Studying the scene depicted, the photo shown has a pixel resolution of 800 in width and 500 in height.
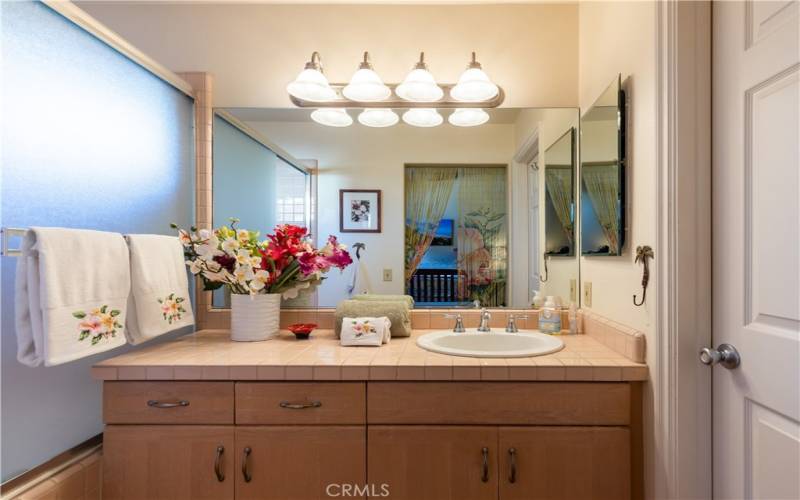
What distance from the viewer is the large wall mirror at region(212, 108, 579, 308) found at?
5.45 feet

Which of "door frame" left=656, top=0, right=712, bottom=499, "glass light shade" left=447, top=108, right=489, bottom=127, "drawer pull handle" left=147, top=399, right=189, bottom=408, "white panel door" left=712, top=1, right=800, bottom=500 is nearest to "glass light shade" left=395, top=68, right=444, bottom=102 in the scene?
"glass light shade" left=447, top=108, right=489, bottom=127

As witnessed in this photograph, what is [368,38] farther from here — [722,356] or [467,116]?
[722,356]

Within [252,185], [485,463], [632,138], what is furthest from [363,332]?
[632,138]

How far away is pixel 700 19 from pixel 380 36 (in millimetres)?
1192

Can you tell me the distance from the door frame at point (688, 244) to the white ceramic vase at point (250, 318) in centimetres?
134

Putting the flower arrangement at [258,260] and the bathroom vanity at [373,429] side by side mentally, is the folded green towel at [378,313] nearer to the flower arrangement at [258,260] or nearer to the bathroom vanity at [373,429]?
the flower arrangement at [258,260]

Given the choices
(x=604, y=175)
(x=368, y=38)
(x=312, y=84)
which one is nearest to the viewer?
(x=604, y=175)

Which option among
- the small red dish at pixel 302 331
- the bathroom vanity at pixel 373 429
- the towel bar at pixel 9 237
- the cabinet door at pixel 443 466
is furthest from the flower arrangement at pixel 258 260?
the cabinet door at pixel 443 466

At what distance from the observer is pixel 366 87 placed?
1.60 metres

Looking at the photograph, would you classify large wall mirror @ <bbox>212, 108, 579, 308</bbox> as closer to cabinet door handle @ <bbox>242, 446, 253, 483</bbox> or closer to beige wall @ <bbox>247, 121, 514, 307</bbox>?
beige wall @ <bbox>247, 121, 514, 307</bbox>

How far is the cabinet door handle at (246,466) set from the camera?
1.12 metres

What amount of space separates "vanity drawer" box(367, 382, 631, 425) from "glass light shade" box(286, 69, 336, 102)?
127 cm

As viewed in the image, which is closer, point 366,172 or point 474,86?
point 474,86

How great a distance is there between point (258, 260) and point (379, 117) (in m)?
0.84
